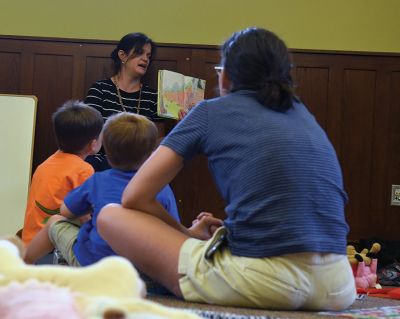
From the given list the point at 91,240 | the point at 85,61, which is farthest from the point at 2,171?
the point at 91,240

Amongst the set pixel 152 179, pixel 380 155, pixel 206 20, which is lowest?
pixel 380 155

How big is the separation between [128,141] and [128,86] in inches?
56.1

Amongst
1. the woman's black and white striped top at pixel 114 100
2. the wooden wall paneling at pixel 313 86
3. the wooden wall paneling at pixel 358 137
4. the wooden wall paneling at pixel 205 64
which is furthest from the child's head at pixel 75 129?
the wooden wall paneling at pixel 358 137

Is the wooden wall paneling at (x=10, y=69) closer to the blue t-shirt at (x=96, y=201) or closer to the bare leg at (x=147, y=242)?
the blue t-shirt at (x=96, y=201)

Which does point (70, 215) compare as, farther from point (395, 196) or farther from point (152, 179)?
point (395, 196)

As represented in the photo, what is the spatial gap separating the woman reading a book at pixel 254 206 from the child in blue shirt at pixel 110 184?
0.70 feet

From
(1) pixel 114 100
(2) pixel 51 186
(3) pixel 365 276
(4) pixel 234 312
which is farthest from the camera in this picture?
(1) pixel 114 100

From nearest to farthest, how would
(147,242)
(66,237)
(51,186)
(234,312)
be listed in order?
(234,312), (147,242), (66,237), (51,186)

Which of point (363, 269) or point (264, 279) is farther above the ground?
point (264, 279)

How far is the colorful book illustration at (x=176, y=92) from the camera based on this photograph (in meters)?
2.81

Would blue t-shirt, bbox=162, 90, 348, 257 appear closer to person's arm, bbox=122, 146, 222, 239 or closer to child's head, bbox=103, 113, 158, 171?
person's arm, bbox=122, 146, 222, 239

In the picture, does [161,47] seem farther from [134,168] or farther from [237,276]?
[237,276]

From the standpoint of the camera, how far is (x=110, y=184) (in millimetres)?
1555

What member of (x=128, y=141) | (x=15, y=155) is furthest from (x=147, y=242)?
(x=15, y=155)
